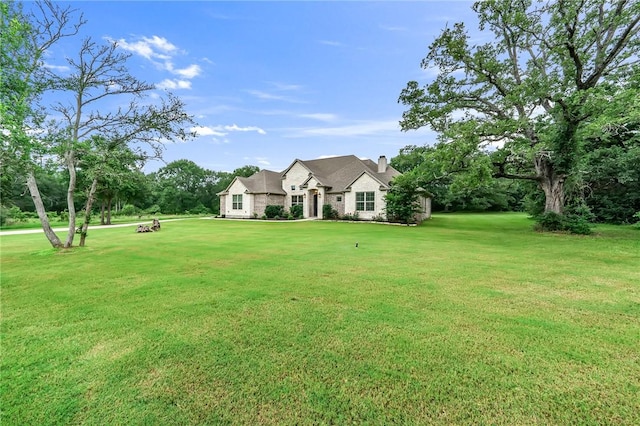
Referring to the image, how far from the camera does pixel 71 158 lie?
8578mm

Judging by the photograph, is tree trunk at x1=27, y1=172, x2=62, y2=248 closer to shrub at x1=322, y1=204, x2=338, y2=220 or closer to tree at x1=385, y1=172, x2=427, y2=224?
tree at x1=385, y1=172, x2=427, y2=224

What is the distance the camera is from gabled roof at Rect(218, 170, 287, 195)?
26.9 metres

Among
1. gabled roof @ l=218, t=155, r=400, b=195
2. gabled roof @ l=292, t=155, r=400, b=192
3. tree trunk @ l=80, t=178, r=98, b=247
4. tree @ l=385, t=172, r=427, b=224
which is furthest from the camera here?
gabled roof @ l=218, t=155, r=400, b=195

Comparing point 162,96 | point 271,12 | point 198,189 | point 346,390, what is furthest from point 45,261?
point 198,189

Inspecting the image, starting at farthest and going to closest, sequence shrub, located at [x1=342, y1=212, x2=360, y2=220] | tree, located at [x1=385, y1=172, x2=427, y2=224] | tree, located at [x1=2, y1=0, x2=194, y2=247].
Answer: shrub, located at [x1=342, y1=212, x2=360, y2=220] → tree, located at [x1=385, y1=172, x2=427, y2=224] → tree, located at [x1=2, y1=0, x2=194, y2=247]

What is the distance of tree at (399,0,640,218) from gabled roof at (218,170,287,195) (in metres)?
15.3

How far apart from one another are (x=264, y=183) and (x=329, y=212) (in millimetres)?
7836

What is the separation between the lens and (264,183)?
1086 inches

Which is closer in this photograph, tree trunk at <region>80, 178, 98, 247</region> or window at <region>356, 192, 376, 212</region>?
tree trunk at <region>80, 178, 98, 247</region>

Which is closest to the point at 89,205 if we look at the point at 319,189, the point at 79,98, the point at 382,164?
the point at 79,98

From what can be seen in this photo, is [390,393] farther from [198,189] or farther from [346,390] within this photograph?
[198,189]

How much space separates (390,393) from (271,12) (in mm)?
14936

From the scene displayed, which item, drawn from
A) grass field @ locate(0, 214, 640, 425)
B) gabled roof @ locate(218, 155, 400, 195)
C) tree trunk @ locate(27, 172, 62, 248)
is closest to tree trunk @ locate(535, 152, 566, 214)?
gabled roof @ locate(218, 155, 400, 195)

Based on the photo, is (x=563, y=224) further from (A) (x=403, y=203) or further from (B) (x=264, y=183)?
(B) (x=264, y=183)
